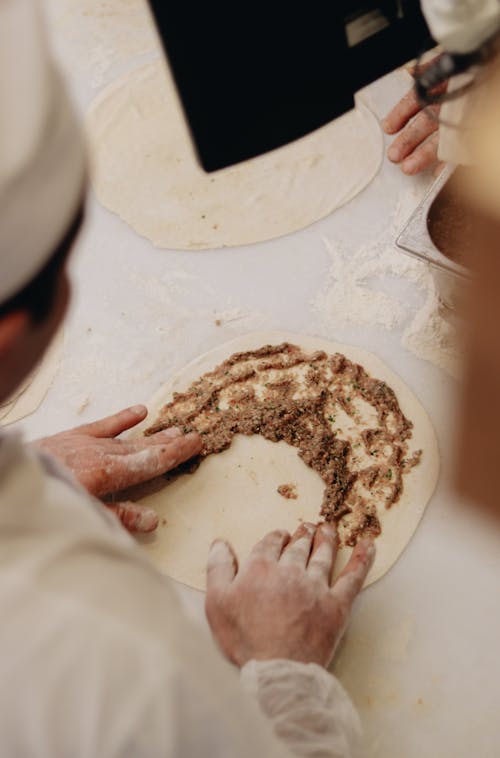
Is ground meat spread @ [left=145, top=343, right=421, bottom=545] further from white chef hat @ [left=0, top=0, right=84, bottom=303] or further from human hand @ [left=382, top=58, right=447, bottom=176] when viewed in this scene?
white chef hat @ [left=0, top=0, right=84, bottom=303]

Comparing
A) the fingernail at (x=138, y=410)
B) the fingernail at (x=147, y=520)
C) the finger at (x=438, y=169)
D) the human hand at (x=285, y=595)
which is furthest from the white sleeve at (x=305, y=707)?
the finger at (x=438, y=169)

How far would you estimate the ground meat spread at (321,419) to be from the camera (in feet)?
5.10

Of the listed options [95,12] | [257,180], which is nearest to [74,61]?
[95,12]

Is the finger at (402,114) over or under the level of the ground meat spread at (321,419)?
over

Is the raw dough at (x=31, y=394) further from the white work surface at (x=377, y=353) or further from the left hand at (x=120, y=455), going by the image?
the left hand at (x=120, y=455)

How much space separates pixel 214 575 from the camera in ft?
4.76

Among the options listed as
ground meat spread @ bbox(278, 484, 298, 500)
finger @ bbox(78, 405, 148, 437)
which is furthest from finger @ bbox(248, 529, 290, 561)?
finger @ bbox(78, 405, 148, 437)

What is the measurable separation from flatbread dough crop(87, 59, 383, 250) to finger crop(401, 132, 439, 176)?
0.15m

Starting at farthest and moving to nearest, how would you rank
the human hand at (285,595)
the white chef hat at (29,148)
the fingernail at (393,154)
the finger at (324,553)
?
the fingernail at (393,154)
the finger at (324,553)
the human hand at (285,595)
the white chef hat at (29,148)

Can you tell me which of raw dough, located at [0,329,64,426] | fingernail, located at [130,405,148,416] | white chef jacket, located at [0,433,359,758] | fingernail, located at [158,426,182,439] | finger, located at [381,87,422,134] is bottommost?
fingernail, located at [158,426,182,439]

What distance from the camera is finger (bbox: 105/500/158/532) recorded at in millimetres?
1528

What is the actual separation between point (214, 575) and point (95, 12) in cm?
244

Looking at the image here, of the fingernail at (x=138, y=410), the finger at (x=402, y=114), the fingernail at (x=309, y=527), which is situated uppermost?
the finger at (x=402, y=114)

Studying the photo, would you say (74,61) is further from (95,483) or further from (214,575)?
(214,575)
